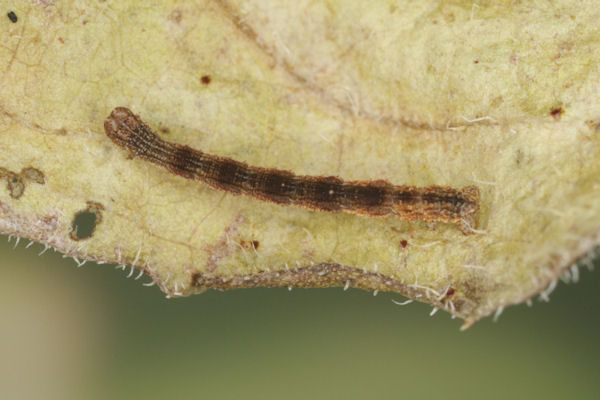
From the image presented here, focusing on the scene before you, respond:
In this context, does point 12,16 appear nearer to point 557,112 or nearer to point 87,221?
point 87,221

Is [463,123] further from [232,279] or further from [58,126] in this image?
[58,126]

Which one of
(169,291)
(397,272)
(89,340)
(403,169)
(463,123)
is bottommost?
(89,340)

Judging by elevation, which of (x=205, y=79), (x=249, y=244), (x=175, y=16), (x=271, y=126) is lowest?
(x=249, y=244)

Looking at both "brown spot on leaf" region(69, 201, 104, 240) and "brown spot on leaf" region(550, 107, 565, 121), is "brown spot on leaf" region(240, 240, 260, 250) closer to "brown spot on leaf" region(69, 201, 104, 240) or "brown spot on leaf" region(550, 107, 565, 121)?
"brown spot on leaf" region(69, 201, 104, 240)

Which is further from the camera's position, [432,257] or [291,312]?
[291,312]

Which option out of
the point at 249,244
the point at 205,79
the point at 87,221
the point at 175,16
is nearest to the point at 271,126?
the point at 205,79

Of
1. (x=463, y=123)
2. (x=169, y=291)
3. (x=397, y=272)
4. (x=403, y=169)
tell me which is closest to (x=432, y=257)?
(x=397, y=272)
